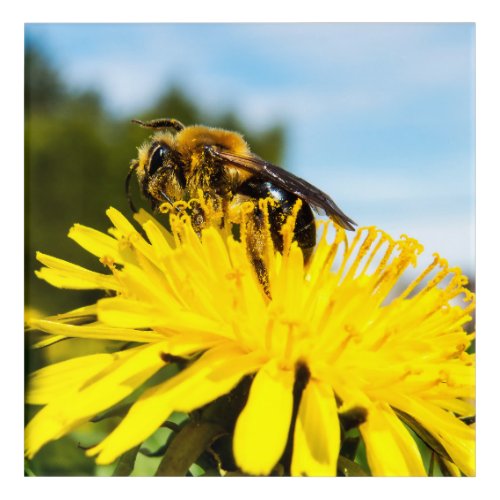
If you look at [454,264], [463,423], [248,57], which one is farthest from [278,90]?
[463,423]

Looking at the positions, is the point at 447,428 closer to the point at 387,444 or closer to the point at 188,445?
the point at 387,444

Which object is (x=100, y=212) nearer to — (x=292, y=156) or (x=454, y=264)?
(x=292, y=156)

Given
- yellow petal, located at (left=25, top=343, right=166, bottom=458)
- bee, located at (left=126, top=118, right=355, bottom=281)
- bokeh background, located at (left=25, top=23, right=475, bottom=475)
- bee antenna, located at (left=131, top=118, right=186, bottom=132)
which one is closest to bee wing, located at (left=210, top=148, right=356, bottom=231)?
bee, located at (left=126, top=118, right=355, bottom=281)

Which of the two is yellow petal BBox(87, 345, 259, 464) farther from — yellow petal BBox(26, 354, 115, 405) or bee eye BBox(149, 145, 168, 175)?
bee eye BBox(149, 145, 168, 175)

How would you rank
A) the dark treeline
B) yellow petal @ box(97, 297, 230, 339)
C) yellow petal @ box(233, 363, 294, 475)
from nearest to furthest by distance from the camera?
yellow petal @ box(233, 363, 294, 475) < yellow petal @ box(97, 297, 230, 339) < the dark treeline

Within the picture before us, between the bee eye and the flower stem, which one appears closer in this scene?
the flower stem

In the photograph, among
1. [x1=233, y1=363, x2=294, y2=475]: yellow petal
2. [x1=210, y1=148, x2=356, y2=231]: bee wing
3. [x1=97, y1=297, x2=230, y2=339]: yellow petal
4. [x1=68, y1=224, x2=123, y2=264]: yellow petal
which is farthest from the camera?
[x1=68, y1=224, x2=123, y2=264]: yellow petal

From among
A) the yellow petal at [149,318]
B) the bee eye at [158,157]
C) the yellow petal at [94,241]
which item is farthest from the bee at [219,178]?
the yellow petal at [149,318]
